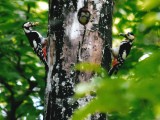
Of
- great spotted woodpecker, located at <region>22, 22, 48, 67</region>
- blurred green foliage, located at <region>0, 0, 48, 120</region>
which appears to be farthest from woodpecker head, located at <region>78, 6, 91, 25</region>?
blurred green foliage, located at <region>0, 0, 48, 120</region>

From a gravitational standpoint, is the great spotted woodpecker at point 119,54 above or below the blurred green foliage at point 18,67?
below

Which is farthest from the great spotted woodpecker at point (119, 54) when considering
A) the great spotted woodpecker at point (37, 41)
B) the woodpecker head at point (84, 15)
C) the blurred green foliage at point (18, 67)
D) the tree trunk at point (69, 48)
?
the blurred green foliage at point (18, 67)

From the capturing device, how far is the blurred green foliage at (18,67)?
391cm

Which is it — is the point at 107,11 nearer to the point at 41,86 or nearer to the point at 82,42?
the point at 82,42

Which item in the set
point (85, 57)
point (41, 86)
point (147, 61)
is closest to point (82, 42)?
point (85, 57)

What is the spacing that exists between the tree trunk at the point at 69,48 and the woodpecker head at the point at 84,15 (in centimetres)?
2

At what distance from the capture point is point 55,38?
94.3 inches

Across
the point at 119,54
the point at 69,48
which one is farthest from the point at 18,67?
the point at 69,48

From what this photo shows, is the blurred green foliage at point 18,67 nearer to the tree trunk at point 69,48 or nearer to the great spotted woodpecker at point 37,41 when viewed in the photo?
the great spotted woodpecker at point 37,41

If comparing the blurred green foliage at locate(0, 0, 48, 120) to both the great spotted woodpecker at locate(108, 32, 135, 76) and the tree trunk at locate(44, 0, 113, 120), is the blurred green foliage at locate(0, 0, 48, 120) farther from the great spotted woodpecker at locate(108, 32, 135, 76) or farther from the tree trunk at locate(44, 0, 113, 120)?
the tree trunk at locate(44, 0, 113, 120)

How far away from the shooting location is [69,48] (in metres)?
2.31

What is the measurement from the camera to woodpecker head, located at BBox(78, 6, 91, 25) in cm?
236

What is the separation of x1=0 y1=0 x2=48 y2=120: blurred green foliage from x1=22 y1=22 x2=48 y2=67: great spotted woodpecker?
39 centimetres

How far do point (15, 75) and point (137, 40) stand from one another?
137cm
